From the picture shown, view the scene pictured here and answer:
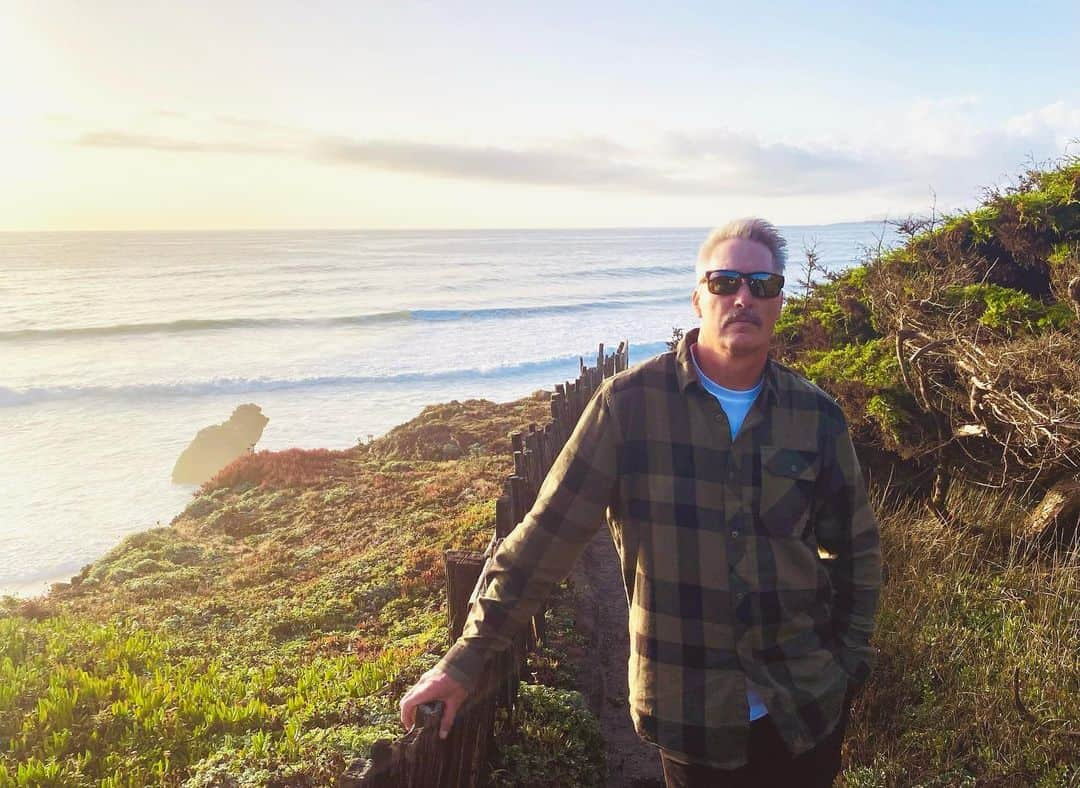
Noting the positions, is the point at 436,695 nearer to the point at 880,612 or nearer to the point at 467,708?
the point at 467,708

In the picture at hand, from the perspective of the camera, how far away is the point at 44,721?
4.54 m

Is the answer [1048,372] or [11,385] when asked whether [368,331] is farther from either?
[1048,372]

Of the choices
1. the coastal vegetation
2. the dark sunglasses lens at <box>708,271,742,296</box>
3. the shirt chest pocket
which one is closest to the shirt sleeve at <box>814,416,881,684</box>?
the shirt chest pocket

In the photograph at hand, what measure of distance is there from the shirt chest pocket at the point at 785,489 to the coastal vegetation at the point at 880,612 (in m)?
2.06

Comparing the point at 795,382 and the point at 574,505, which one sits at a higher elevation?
the point at 795,382

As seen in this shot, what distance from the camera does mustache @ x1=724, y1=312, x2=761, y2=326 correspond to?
2.16 metres

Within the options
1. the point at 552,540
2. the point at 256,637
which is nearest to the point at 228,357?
the point at 256,637

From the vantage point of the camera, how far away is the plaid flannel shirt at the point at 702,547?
2086mm

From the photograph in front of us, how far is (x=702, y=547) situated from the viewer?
2.09m

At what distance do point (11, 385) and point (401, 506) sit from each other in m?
26.7

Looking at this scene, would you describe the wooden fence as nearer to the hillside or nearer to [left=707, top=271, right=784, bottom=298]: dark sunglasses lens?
the hillside

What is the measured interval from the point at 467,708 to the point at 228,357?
34049 millimetres

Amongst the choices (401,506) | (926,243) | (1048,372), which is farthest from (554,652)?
(926,243)

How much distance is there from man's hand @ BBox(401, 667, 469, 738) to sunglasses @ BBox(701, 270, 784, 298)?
1437 mm
